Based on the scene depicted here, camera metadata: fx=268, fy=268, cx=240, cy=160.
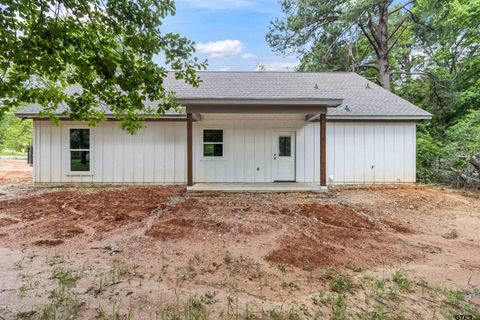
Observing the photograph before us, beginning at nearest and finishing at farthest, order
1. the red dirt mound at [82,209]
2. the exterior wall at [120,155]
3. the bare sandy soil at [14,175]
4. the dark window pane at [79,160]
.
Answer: the red dirt mound at [82,209] → the exterior wall at [120,155] → the dark window pane at [79,160] → the bare sandy soil at [14,175]

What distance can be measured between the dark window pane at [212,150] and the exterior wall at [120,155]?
77 centimetres

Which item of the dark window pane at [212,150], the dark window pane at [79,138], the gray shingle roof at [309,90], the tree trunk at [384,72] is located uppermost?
the tree trunk at [384,72]

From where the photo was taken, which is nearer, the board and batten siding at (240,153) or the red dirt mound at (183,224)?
the red dirt mound at (183,224)

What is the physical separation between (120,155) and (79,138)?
164 cm

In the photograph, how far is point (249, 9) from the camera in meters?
15.6

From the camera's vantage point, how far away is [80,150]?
9.82 metres

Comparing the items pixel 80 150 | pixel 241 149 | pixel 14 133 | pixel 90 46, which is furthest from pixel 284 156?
pixel 14 133

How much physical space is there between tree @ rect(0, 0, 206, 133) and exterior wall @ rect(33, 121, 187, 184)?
669cm

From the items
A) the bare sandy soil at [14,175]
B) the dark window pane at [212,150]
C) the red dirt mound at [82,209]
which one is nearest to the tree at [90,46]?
the red dirt mound at [82,209]

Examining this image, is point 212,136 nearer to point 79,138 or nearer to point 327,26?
point 79,138

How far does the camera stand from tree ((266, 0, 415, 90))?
14469 millimetres

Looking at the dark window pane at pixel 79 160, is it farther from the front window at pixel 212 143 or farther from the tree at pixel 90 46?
the tree at pixel 90 46

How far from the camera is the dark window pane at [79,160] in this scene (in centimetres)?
987

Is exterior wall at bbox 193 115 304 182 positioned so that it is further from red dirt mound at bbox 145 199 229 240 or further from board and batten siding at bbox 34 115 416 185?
red dirt mound at bbox 145 199 229 240
